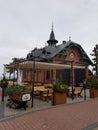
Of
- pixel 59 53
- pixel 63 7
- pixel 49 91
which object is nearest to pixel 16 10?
pixel 63 7

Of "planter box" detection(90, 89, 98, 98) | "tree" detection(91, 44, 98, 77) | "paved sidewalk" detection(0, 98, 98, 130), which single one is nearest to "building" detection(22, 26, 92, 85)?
"tree" detection(91, 44, 98, 77)

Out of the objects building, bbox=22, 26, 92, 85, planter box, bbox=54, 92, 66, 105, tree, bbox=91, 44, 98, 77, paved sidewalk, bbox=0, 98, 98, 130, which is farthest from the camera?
tree, bbox=91, 44, 98, 77

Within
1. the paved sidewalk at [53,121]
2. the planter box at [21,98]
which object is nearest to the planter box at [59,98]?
the planter box at [21,98]

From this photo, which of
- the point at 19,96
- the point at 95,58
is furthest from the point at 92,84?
the point at 95,58

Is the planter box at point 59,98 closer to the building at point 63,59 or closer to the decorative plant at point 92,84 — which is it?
the decorative plant at point 92,84

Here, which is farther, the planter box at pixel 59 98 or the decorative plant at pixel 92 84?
the decorative plant at pixel 92 84

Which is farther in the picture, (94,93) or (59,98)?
(94,93)

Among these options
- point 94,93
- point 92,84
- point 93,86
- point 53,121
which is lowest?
point 53,121

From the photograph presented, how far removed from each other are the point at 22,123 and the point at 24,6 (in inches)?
275

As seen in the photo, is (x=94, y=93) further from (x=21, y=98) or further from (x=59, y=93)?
(x=21, y=98)

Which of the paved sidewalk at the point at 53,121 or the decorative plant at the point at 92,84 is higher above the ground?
the decorative plant at the point at 92,84

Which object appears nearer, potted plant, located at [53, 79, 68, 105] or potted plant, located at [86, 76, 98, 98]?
potted plant, located at [53, 79, 68, 105]

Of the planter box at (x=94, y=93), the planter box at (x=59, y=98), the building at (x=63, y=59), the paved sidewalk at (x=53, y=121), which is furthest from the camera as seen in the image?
the building at (x=63, y=59)

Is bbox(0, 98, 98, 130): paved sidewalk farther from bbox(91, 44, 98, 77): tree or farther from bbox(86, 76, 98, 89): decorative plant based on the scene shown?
bbox(91, 44, 98, 77): tree
